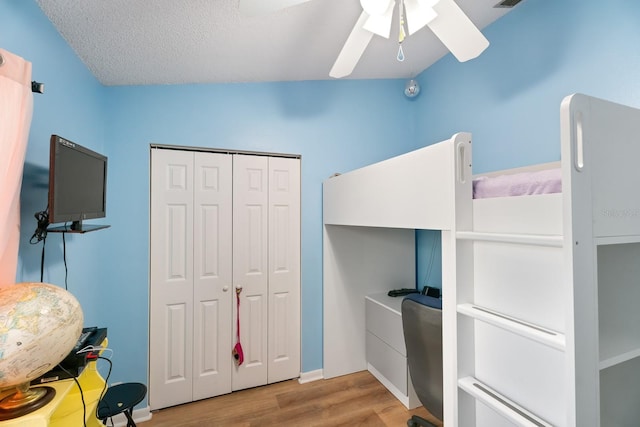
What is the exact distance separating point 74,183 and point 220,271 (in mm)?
1271

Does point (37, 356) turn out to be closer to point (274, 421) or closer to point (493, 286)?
point (493, 286)

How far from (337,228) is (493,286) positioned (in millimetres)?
1671

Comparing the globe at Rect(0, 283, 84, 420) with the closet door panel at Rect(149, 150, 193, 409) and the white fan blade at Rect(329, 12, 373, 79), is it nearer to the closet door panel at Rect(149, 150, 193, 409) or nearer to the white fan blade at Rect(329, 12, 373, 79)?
the closet door panel at Rect(149, 150, 193, 409)

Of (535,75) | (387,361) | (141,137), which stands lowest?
(387,361)

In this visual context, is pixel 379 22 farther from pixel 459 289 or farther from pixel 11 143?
pixel 11 143

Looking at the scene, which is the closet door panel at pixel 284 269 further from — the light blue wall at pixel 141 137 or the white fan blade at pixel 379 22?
the white fan blade at pixel 379 22

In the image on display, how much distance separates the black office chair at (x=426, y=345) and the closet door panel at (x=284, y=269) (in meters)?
1.13

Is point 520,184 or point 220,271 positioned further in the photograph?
point 220,271

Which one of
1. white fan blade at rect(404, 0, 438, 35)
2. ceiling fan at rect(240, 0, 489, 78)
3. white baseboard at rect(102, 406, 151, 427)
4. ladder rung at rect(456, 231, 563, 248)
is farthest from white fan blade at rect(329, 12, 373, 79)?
white baseboard at rect(102, 406, 151, 427)

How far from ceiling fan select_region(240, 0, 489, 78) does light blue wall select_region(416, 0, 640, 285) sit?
740mm

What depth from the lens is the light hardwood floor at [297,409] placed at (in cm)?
207

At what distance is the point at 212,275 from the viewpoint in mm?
2350

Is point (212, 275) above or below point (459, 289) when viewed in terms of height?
below

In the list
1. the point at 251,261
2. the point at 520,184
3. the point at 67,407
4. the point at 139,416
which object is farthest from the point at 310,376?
the point at 520,184
